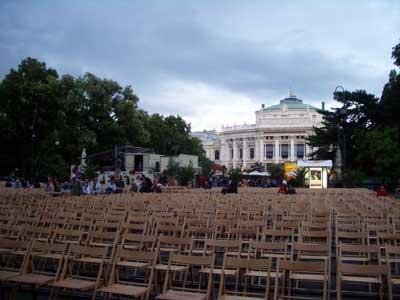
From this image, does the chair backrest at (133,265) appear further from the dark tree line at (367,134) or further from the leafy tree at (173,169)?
the leafy tree at (173,169)

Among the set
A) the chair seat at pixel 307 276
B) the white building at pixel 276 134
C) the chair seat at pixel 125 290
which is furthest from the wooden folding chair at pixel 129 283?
the white building at pixel 276 134

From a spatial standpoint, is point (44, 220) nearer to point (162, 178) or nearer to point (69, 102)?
point (162, 178)

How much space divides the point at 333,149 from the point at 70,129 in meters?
27.4

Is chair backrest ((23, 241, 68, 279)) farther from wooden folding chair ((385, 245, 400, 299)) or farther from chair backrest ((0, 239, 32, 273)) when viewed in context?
wooden folding chair ((385, 245, 400, 299))

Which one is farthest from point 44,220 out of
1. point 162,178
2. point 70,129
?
point 70,129

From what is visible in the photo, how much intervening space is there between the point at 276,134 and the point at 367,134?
285 ft

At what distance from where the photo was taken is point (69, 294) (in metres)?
6.64

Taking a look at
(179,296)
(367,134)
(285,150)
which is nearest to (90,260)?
(179,296)

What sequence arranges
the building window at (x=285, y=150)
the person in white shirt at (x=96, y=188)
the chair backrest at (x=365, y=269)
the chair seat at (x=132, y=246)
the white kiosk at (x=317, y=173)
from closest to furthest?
1. the chair backrest at (x=365, y=269)
2. the chair seat at (x=132, y=246)
3. the person in white shirt at (x=96, y=188)
4. the white kiosk at (x=317, y=173)
5. the building window at (x=285, y=150)

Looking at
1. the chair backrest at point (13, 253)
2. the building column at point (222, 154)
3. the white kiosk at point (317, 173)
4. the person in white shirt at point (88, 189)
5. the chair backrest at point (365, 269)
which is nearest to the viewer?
the chair backrest at point (365, 269)

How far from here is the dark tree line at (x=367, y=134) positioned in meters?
36.0

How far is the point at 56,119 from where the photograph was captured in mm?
39188

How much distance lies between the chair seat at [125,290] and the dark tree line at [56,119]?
33.3 meters

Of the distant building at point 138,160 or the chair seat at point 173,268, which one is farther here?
the distant building at point 138,160
